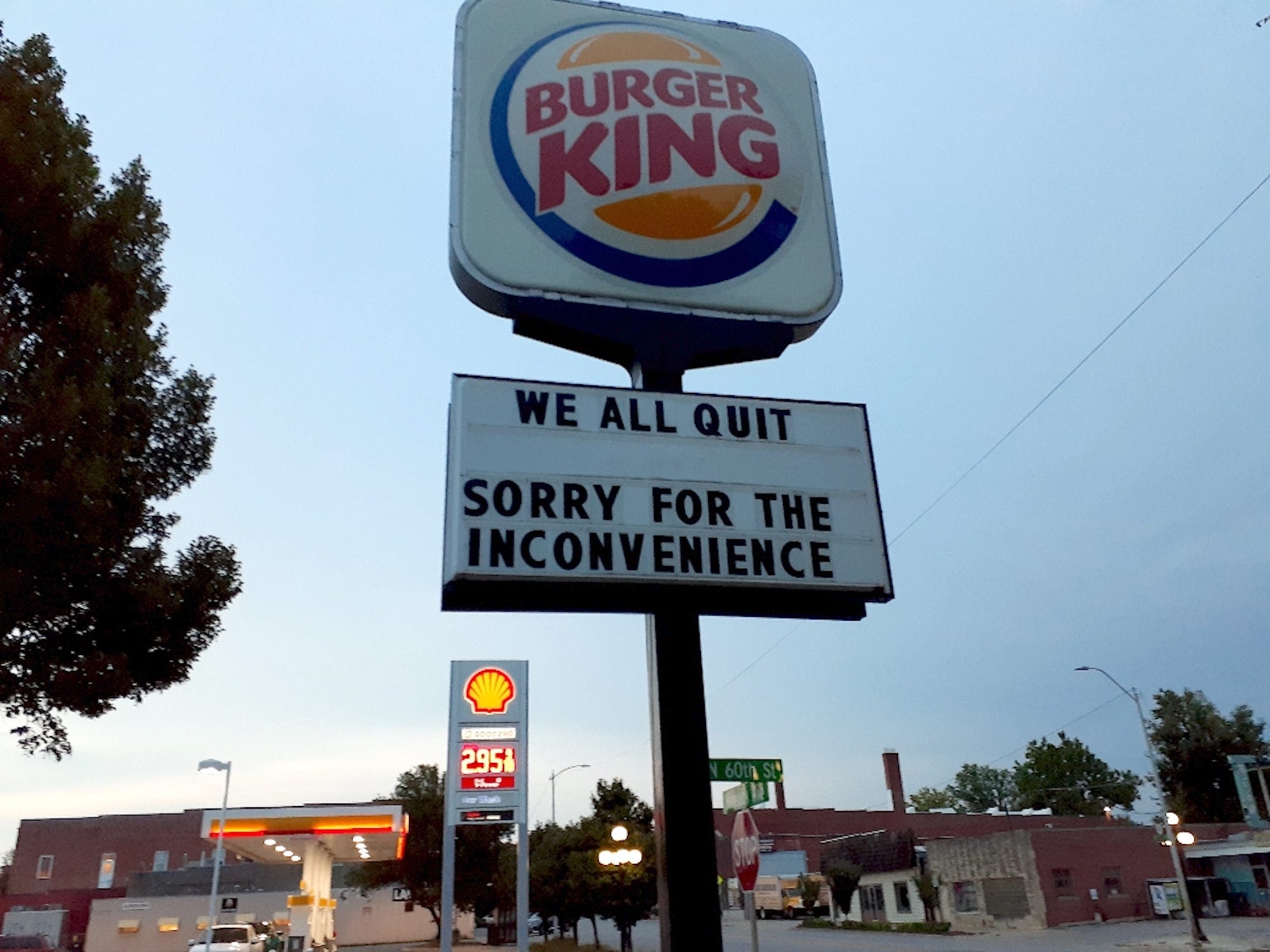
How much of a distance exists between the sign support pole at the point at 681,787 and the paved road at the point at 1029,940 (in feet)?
79.3

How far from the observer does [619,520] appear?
20.4ft

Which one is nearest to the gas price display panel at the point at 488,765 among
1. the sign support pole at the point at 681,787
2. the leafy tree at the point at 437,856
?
the sign support pole at the point at 681,787

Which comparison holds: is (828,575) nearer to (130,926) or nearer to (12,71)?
(12,71)

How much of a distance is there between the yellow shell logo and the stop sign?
12567 millimetres

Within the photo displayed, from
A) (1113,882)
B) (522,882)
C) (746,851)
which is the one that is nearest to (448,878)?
(522,882)

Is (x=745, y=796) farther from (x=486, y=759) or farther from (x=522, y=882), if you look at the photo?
(x=522, y=882)

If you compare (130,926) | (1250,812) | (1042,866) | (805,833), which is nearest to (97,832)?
(130,926)

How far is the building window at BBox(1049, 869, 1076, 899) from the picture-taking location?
4684cm

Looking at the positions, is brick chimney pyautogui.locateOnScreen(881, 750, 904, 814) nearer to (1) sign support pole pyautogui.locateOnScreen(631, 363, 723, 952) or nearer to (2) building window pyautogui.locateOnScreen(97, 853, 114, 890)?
(2) building window pyautogui.locateOnScreen(97, 853, 114, 890)

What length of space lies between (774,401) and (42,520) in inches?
309

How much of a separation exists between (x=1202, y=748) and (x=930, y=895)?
2700 cm

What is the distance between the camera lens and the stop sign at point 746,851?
989 cm

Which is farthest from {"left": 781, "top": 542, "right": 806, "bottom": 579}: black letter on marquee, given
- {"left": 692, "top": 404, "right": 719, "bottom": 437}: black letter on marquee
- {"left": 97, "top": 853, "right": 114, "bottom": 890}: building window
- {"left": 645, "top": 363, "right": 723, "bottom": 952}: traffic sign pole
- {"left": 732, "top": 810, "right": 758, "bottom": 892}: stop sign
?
{"left": 97, "top": 853, "right": 114, "bottom": 890}: building window

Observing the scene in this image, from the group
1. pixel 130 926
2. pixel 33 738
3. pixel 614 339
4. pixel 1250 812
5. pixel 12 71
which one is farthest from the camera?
pixel 130 926
